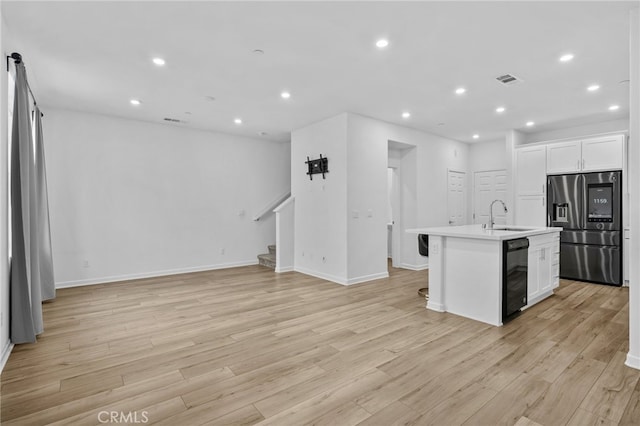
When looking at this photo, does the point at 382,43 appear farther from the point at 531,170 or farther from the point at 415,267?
the point at 531,170

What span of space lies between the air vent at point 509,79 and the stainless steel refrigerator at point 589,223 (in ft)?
9.09

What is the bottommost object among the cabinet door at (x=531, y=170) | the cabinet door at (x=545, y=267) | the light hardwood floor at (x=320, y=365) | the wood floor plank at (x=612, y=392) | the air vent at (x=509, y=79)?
the wood floor plank at (x=612, y=392)

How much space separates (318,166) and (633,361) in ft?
15.0

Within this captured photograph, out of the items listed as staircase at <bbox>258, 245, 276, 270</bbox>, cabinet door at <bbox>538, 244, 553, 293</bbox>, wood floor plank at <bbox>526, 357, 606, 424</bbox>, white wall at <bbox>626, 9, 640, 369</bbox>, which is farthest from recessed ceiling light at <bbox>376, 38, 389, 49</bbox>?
staircase at <bbox>258, 245, 276, 270</bbox>

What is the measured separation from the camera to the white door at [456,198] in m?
7.31

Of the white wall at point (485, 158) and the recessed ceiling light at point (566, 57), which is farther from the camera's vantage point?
the white wall at point (485, 158)

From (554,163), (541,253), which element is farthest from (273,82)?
(554,163)

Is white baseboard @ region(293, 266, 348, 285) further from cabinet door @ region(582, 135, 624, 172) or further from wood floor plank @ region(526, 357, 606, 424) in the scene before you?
cabinet door @ region(582, 135, 624, 172)

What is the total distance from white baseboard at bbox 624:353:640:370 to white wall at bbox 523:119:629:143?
175 inches

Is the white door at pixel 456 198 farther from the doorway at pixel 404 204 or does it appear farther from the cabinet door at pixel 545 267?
the cabinet door at pixel 545 267

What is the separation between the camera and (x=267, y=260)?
6.85 m

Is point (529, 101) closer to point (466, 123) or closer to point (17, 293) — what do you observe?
point (466, 123)

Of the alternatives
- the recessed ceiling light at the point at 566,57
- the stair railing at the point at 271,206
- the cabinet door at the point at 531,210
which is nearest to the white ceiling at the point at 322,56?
the recessed ceiling light at the point at 566,57

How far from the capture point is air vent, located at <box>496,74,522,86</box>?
3920 millimetres
